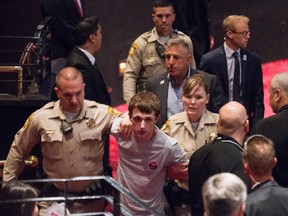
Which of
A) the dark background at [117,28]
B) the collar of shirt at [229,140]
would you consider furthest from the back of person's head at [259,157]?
the dark background at [117,28]

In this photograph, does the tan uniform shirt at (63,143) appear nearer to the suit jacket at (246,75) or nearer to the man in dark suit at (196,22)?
the suit jacket at (246,75)

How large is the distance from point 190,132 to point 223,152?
2.92 ft

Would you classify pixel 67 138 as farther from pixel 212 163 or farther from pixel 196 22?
pixel 196 22

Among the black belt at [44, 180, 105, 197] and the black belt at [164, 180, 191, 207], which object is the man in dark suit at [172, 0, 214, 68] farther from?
the black belt at [44, 180, 105, 197]

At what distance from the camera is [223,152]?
7066mm

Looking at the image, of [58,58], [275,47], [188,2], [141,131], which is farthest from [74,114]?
[275,47]

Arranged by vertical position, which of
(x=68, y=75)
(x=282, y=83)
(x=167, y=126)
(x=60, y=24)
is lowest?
(x=167, y=126)

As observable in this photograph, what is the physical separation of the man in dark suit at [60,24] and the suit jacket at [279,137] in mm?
2502

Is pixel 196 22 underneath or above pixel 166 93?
above

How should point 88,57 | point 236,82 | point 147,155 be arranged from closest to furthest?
point 147,155 < point 88,57 < point 236,82

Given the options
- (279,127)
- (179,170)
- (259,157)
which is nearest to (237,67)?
(279,127)

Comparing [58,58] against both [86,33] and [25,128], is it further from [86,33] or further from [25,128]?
[25,128]

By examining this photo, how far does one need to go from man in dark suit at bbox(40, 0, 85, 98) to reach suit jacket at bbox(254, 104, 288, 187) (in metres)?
2.50

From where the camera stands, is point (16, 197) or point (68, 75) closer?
point (16, 197)
